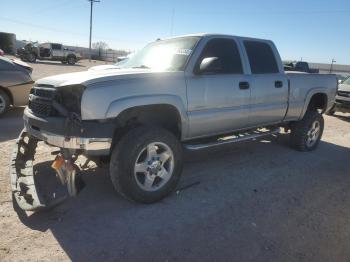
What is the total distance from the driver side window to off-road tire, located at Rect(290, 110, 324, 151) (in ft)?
7.44

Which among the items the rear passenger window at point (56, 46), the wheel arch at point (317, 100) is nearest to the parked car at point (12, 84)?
the wheel arch at point (317, 100)

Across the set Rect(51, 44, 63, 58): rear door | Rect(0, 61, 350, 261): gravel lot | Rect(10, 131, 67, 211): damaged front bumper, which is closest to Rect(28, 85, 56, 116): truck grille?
Rect(10, 131, 67, 211): damaged front bumper

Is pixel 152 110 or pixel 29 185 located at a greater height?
pixel 152 110

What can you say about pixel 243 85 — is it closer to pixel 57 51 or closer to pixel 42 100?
pixel 42 100

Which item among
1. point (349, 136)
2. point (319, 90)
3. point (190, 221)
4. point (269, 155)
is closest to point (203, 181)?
point (190, 221)

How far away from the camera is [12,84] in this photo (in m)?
8.16

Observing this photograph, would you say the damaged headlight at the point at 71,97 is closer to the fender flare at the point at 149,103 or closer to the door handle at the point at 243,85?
the fender flare at the point at 149,103

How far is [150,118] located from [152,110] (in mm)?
174

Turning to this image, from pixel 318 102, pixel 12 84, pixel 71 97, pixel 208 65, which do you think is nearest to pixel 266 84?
pixel 208 65

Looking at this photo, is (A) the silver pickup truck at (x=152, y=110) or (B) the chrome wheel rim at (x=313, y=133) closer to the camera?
(A) the silver pickup truck at (x=152, y=110)

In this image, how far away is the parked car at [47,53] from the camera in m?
34.7

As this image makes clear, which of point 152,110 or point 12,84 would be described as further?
point 12,84

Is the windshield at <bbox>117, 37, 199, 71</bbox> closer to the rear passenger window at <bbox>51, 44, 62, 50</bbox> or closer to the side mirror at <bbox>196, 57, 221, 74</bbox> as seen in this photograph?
the side mirror at <bbox>196, 57, 221, 74</bbox>

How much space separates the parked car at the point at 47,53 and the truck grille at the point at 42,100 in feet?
109
